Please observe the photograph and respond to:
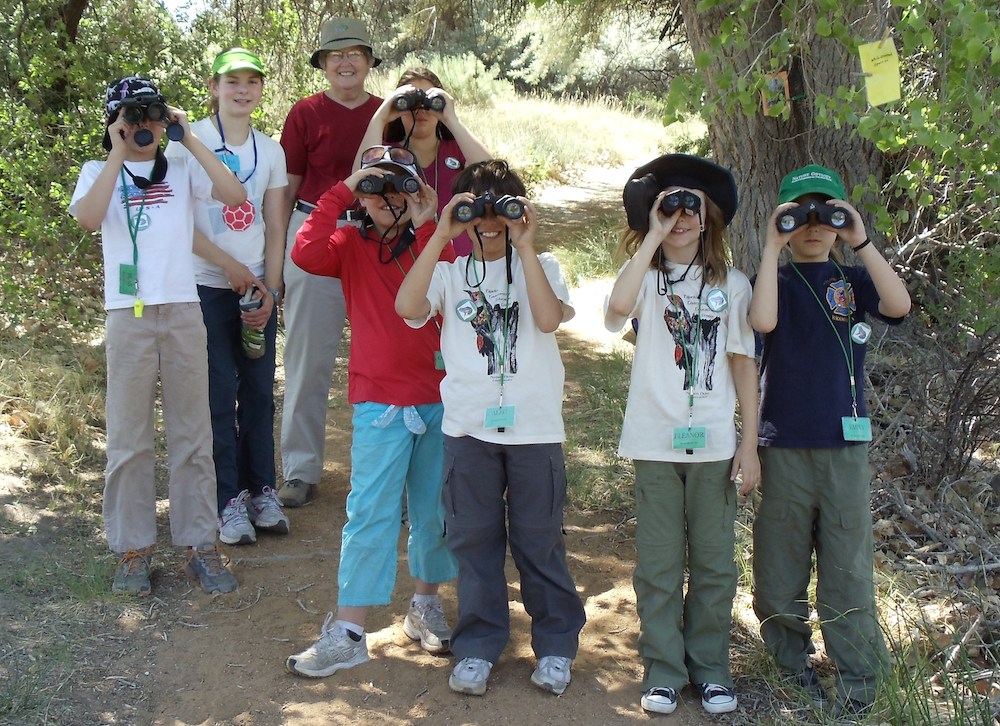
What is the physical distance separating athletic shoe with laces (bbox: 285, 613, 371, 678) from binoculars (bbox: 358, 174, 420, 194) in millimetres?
1522

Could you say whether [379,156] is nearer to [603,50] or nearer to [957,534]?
[957,534]

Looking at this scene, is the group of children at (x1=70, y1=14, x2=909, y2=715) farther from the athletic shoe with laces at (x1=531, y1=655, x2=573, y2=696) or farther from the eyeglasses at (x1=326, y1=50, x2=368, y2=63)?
the eyeglasses at (x1=326, y1=50, x2=368, y2=63)

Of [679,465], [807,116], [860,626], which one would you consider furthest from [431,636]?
[807,116]

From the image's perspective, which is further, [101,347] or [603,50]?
[603,50]

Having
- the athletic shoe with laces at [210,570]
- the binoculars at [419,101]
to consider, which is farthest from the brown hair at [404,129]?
the athletic shoe with laces at [210,570]

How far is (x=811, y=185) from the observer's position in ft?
11.5

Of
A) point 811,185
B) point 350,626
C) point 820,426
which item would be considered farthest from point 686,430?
point 350,626

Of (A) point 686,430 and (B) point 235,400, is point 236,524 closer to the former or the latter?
(B) point 235,400

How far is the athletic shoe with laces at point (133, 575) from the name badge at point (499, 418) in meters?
1.78

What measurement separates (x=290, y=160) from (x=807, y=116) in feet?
8.59

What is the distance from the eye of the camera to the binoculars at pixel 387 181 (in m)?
3.64

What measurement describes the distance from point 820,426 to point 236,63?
293cm

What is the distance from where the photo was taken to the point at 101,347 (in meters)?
7.36

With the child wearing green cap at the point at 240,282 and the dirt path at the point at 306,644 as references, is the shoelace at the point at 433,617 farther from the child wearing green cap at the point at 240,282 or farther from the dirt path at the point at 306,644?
the child wearing green cap at the point at 240,282
